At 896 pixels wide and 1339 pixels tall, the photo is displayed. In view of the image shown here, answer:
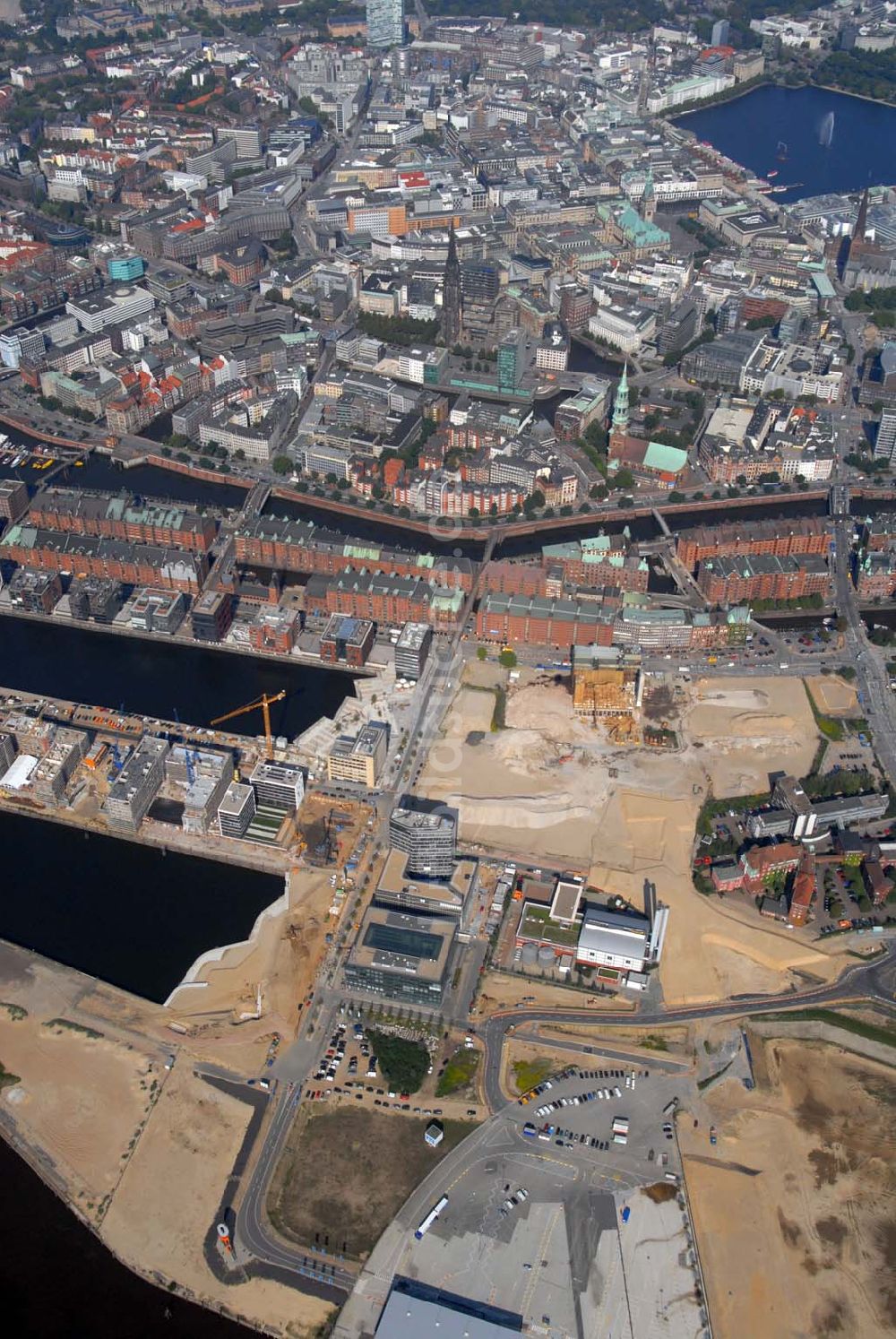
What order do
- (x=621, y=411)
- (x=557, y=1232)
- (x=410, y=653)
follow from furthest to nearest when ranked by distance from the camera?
(x=621, y=411) < (x=410, y=653) < (x=557, y=1232)

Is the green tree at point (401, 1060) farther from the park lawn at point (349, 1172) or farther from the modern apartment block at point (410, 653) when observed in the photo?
the modern apartment block at point (410, 653)

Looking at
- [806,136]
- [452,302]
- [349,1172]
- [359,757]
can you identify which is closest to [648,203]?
[452,302]

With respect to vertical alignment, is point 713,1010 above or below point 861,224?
below

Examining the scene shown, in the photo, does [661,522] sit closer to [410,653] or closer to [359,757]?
[410,653]

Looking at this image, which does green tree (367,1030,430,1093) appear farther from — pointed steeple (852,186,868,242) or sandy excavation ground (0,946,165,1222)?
pointed steeple (852,186,868,242)

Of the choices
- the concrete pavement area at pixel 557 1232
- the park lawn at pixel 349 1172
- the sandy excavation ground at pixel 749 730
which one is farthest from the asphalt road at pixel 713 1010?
the sandy excavation ground at pixel 749 730

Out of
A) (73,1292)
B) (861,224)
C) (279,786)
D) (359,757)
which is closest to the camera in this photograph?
(73,1292)

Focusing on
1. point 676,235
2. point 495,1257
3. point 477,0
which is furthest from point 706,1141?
point 477,0
